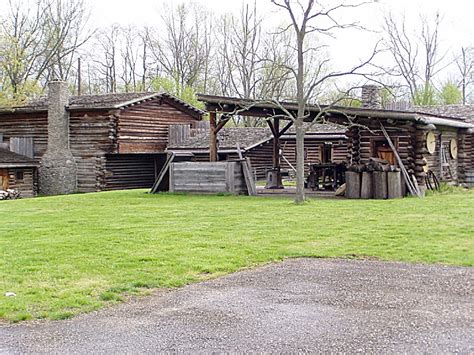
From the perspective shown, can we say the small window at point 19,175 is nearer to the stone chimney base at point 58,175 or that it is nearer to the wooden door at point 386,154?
the stone chimney base at point 58,175

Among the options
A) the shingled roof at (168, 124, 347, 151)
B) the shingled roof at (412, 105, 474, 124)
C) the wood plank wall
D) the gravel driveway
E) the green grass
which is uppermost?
the shingled roof at (412, 105, 474, 124)

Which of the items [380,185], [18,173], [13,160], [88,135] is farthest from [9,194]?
[380,185]

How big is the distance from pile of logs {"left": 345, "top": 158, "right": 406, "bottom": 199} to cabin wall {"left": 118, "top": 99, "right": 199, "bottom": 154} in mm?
17746

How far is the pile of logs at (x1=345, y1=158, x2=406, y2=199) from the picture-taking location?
21.4m

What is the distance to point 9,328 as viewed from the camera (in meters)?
6.56

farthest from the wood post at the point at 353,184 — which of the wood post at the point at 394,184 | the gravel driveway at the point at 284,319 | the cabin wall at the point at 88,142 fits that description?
the cabin wall at the point at 88,142

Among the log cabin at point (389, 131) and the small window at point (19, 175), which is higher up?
the log cabin at point (389, 131)

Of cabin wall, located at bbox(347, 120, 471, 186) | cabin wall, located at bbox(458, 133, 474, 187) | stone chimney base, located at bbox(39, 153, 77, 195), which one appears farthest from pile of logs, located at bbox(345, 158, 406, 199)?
stone chimney base, located at bbox(39, 153, 77, 195)

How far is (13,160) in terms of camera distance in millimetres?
35969

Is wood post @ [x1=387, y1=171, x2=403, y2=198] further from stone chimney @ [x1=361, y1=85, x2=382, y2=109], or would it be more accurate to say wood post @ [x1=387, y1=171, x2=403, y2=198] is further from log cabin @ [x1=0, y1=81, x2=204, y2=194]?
log cabin @ [x1=0, y1=81, x2=204, y2=194]

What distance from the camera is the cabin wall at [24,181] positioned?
35844mm

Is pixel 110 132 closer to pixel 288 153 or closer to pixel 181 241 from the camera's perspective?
pixel 288 153

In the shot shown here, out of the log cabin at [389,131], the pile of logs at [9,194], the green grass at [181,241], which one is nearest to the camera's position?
the green grass at [181,241]

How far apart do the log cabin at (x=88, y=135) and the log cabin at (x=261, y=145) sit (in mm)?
2336
